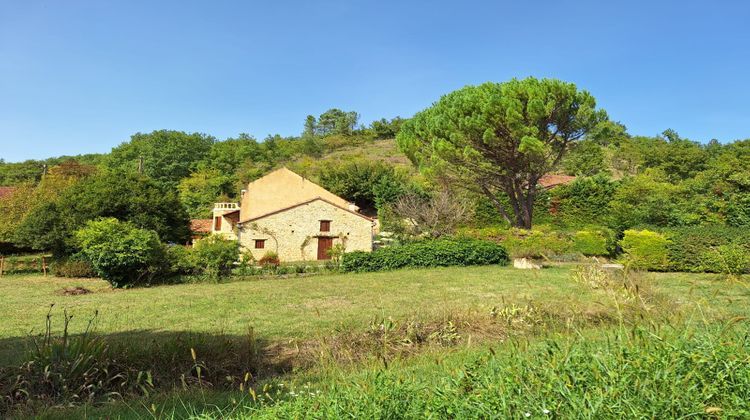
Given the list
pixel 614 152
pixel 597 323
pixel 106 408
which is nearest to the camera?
pixel 106 408

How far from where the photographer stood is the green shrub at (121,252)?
15711mm

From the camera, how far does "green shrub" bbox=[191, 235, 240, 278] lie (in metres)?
17.2

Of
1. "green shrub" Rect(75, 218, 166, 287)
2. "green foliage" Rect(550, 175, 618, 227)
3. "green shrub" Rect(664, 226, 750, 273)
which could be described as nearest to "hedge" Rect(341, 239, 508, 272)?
"green shrub" Rect(664, 226, 750, 273)

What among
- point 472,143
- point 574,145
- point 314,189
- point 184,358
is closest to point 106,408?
point 184,358

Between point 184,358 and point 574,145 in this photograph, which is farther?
point 574,145

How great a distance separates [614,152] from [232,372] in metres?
53.5

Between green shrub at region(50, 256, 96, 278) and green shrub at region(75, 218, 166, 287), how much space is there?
388cm

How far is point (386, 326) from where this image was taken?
17.7 feet

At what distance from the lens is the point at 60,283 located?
57.2 feet

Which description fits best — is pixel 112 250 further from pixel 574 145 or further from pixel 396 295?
pixel 574 145

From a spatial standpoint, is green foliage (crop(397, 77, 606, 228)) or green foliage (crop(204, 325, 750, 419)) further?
green foliage (crop(397, 77, 606, 228))

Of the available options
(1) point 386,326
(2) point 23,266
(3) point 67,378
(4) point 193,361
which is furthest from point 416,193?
(3) point 67,378

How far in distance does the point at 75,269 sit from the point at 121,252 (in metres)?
5.84

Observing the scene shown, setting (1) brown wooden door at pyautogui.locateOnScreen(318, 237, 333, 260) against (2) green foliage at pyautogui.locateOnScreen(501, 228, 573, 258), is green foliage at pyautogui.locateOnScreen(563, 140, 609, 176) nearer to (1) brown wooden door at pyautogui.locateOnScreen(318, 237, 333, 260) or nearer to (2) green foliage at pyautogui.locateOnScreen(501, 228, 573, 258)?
(2) green foliage at pyautogui.locateOnScreen(501, 228, 573, 258)
